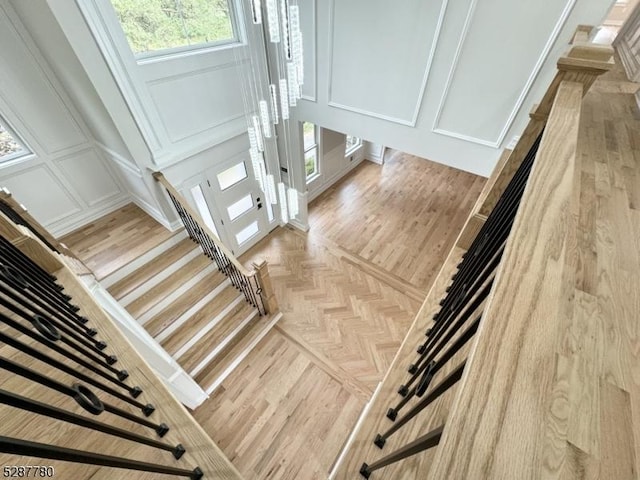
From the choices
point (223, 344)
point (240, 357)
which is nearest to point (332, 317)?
point (240, 357)

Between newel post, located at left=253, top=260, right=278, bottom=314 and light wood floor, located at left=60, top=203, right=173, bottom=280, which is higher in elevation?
light wood floor, located at left=60, top=203, right=173, bottom=280

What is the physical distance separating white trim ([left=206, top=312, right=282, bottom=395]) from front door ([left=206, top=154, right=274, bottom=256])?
170cm

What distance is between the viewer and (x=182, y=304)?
3.50m

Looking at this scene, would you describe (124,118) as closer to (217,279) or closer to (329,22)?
(217,279)

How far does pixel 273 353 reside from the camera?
12.2 ft

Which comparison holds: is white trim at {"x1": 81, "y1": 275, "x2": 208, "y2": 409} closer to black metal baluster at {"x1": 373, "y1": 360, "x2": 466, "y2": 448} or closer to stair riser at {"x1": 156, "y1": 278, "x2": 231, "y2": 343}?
stair riser at {"x1": 156, "y1": 278, "x2": 231, "y2": 343}

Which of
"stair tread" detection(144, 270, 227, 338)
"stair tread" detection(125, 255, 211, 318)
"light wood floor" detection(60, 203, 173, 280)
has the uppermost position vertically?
"light wood floor" detection(60, 203, 173, 280)

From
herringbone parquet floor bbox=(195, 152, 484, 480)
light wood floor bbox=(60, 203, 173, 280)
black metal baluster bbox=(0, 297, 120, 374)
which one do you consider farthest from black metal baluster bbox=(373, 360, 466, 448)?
light wood floor bbox=(60, 203, 173, 280)

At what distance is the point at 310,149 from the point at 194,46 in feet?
10.2

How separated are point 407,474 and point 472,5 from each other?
11.5ft

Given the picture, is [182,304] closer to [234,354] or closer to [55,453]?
[234,354]

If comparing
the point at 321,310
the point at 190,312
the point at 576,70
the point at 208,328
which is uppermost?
the point at 576,70

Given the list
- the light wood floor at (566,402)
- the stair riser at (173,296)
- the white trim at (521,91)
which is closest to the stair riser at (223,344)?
the stair riser at (173,296)

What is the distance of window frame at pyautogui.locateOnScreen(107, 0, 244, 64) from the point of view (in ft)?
8.65
